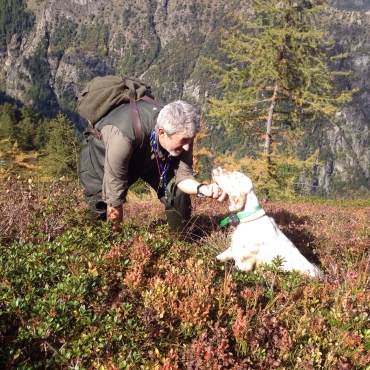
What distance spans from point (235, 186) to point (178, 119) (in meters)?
0.97

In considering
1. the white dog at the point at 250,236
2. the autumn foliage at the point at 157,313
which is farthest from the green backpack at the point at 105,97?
the autumn foliage at the point at 157,313

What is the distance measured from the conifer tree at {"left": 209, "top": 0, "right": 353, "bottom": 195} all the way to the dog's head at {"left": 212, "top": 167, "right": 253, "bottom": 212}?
34.3 feet

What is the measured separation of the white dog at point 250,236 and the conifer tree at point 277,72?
1053cm

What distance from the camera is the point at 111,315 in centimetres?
194

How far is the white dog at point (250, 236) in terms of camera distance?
141 inches

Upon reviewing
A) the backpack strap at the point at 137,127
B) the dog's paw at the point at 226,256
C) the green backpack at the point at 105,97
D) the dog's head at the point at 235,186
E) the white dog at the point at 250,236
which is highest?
the green backpack at the point at 105,97

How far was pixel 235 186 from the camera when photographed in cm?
370

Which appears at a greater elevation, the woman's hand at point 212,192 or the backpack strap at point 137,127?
the backpack strap at point 137,127

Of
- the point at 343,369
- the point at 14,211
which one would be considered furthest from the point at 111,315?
the point at 14,211

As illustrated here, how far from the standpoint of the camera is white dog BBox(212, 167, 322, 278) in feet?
11.8

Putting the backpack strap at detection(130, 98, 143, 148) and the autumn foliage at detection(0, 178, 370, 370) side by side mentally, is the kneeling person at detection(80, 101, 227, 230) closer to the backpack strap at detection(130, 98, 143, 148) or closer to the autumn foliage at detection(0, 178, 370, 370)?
the backpack strap at detection(130, 98, 143, 148)

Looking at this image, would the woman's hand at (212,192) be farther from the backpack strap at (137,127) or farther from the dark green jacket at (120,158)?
the backpack strap at (137,127)

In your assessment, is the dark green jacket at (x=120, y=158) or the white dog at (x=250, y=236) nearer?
the dark green jacket at (x=120, y=158)

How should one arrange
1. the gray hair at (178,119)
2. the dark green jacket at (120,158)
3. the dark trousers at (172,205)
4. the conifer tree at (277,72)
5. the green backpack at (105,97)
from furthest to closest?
1. the conifer tree at (277,72)
2. the dark trousers at (172,205)
3. the green backpack at (105,97)
4. the dark green jacket at (120,158)
5. the gray hair at (178,119)
